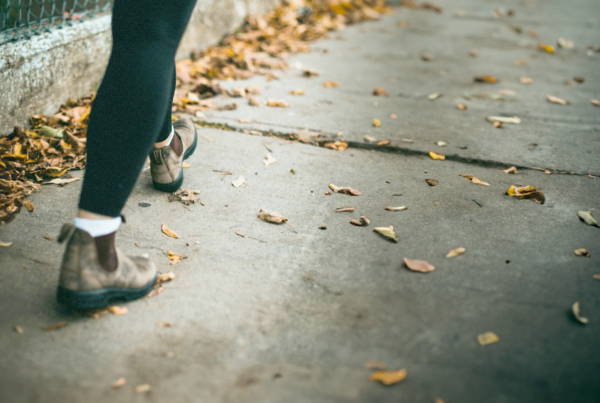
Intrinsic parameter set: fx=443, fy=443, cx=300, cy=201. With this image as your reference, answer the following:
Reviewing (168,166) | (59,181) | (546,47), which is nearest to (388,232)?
(168,166)

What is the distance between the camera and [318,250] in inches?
65.4

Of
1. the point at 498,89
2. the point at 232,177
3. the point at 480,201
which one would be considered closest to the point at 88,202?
the point at 232,177

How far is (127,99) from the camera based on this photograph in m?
1.19

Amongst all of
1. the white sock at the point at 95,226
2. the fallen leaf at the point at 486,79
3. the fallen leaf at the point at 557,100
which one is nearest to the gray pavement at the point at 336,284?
the white sock at the point at 95,226

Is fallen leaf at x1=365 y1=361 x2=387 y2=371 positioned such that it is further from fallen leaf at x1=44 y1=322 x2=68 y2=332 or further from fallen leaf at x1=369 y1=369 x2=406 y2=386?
fallen leaf at x1=44 y1=322 x2=68 y2=332

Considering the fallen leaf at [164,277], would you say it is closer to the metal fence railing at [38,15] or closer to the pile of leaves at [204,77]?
the pile of leaves at [204,77]

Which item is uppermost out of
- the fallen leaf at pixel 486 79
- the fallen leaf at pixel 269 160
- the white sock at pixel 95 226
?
the fallen leaf at pixel 486 79

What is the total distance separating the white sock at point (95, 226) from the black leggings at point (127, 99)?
0.11ft

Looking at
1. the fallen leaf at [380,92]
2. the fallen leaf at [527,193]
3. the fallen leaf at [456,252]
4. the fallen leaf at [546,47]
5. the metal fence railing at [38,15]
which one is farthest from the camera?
the fallen leaf at [546,47]

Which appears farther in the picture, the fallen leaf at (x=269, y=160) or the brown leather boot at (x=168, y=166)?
the fallen leaf at (x=269, y=160)

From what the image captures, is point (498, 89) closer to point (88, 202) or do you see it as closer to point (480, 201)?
point (480, 201)

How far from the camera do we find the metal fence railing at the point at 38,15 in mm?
2250

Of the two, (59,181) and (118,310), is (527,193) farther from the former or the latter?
(59,181)

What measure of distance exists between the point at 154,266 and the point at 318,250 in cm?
59
